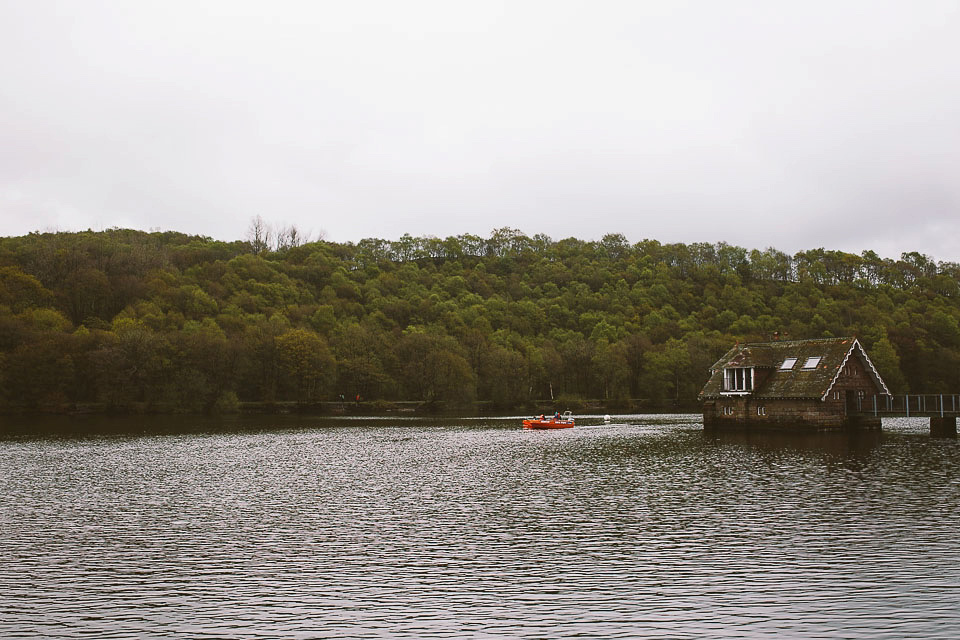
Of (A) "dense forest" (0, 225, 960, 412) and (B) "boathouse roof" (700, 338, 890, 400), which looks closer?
(B) "boathouse roof" (700, 338, 890, 400)

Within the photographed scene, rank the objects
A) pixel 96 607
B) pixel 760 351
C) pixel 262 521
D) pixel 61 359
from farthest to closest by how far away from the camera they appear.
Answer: pixel 61 359 → pixel 760 351 → pixel 262 521 → pixel 96 607

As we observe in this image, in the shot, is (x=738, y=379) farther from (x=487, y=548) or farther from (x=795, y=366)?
(x=487, y=548)

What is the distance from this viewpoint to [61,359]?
126000 millimetres

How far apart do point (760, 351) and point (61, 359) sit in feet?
349

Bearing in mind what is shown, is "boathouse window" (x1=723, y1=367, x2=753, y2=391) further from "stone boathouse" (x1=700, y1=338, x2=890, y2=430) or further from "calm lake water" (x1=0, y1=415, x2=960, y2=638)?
"calm lake water" (x1=0, y1=415, x2=960, y2=638)

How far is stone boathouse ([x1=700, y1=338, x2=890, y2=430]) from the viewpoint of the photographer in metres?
73.2

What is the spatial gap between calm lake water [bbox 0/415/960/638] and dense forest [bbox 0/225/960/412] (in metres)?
85.1

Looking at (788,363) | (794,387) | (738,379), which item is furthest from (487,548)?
(788,363)

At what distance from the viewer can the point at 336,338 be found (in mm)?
162500

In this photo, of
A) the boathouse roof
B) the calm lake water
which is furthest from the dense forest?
the calm lake water

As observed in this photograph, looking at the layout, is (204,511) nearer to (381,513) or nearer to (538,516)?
(381,513)

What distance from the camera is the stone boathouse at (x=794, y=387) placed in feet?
240

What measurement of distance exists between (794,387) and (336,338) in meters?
106

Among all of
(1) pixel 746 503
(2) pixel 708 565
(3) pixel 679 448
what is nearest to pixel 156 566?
(2) pixel 708 565
